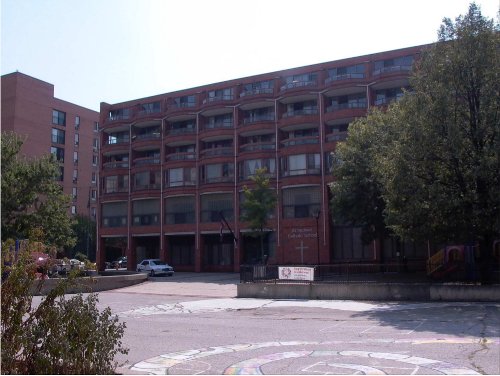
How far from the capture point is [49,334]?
753 centimetres

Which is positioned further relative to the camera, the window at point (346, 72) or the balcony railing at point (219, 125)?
the balcony railing at point (219, 125)

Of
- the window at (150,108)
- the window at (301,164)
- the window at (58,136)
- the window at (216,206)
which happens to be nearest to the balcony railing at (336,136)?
the window at (301,164)

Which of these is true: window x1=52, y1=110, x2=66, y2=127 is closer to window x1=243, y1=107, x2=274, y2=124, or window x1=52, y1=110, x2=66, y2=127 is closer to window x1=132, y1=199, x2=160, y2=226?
window x1=132, y1=199, x2=160, y2=226

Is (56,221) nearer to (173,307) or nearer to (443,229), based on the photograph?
(173,307)

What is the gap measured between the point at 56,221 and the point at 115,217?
22.8 meters

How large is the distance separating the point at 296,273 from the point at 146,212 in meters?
36.3

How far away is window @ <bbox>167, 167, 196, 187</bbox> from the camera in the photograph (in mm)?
56125

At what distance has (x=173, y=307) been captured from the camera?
22.5 m

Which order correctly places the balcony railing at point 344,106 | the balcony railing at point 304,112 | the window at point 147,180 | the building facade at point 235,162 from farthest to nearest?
1. the window at point 147,180
2. the balcony railing at point 304,112
3. the building facade at point 235,162
4. the balcony railing at point 344,106

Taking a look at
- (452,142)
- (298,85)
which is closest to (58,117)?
(298,85)

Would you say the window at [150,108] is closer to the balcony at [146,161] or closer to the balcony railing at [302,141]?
the balcony at [146,161]

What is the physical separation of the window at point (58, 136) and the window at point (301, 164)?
42.6 meters

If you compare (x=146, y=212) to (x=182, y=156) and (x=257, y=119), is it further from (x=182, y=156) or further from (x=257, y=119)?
(x=257, y=119)

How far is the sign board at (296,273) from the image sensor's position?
24.9 m
